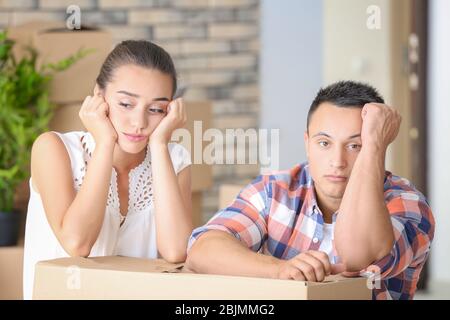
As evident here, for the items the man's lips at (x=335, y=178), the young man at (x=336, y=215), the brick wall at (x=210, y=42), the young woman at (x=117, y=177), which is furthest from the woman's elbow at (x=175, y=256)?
the brick wall at (x=210, y=42)

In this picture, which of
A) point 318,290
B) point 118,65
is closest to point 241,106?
point 118,65

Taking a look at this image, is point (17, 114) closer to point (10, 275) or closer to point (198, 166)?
point (10, 275)

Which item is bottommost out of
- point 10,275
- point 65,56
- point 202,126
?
point 10,275

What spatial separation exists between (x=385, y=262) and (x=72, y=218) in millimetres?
623

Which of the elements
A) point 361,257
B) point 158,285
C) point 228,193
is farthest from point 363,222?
point 228,193

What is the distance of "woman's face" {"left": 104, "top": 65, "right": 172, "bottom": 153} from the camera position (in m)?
1.83

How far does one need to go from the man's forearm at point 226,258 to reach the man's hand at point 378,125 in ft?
0.85

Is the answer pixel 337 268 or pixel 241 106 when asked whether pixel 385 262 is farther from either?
pixel 241 106

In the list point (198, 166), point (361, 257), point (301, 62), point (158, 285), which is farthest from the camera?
point (301, 62)

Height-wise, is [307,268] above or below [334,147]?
below

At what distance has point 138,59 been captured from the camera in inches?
74.4

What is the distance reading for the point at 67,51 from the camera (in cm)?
325

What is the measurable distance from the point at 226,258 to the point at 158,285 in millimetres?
189

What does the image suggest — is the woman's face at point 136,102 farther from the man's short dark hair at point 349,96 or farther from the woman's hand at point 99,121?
the man's short dark hair at point 349,96
